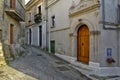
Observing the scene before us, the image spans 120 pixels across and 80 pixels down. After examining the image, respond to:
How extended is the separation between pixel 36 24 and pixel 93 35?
41.5 ft

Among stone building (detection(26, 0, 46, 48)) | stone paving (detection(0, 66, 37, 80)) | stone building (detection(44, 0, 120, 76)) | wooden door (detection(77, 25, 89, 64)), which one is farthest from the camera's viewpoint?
stone building (detection(26, 0, 46, 48))

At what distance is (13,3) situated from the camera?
42.9ft

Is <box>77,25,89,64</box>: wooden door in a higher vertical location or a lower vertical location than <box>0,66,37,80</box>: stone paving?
higher

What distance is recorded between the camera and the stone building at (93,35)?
11086 millimetres

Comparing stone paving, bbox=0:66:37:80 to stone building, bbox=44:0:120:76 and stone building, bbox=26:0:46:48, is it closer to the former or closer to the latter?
stone building, bbox=44:0:120:76

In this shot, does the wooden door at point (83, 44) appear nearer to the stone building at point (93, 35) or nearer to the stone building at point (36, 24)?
the stone building at point (93, 35)

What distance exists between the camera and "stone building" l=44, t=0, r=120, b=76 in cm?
1109

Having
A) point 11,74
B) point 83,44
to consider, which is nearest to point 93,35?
point 83,44

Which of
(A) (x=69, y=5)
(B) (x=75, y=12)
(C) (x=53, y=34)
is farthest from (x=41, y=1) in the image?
(B) (x=75, y=12)

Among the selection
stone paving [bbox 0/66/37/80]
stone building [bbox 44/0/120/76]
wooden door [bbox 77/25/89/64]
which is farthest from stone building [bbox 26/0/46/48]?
stone paving [bbox 0/66/37/80]

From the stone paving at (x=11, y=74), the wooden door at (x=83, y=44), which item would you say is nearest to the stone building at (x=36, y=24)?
the wooden door at (x=83, y=44)

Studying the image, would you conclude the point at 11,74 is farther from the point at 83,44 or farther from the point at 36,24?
the point at 36,24

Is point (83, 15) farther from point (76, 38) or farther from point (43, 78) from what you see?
point (43, 78)

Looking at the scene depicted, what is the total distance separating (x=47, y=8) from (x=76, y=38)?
22.9 feet
